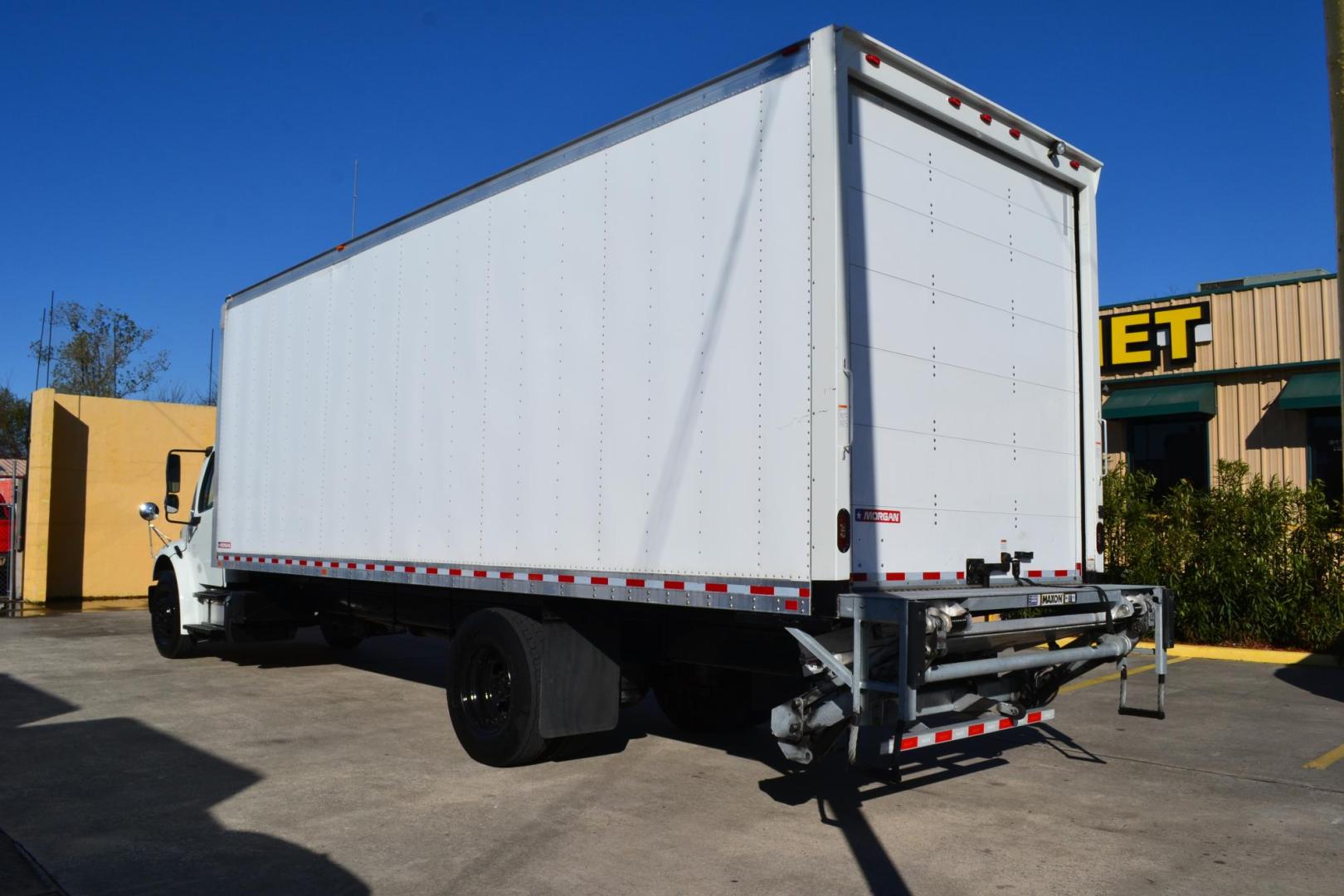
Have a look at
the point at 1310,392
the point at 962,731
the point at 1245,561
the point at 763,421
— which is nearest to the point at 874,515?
the point at 763,421

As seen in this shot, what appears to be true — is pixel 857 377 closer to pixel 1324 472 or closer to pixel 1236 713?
pixel 1236 713

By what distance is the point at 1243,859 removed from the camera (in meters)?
5.54

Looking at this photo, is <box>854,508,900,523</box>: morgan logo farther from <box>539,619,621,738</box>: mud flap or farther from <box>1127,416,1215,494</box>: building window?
<box>1127,416,1215,494</box>: building window

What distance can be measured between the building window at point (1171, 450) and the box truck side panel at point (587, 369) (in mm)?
12692

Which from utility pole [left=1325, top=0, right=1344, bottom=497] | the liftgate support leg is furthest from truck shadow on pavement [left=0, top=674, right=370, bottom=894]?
utility pole [left=1325, top=0, right=1344, bottom=497]

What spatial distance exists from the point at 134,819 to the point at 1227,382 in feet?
51.4

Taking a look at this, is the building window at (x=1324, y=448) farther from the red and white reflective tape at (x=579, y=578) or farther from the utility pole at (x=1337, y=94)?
the red and white reflective tape at (x=579, y=578)

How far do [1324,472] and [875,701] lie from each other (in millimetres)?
12945

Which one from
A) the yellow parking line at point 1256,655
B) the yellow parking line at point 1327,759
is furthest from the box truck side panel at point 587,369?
the yellow parking line at point 1256,655

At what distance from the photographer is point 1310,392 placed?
49.7ft

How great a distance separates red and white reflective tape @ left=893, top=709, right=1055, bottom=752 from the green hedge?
8373 millimetres

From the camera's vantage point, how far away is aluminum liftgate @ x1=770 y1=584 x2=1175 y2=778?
5.18 metres

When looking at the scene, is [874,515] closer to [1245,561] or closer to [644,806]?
[644,806]

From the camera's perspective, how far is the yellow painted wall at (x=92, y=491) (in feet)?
66.4
